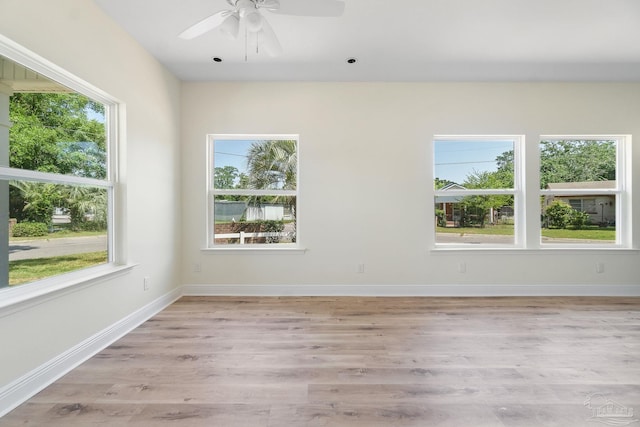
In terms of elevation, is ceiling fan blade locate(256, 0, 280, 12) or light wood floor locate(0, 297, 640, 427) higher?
ceiling fan blade locate(256, 0, 280, 12)

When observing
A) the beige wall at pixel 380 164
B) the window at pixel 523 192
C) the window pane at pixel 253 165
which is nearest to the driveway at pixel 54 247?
the beige wall at pixel 380 164

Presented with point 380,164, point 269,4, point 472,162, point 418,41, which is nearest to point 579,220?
point 472,162

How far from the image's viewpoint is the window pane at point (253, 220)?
362 cm

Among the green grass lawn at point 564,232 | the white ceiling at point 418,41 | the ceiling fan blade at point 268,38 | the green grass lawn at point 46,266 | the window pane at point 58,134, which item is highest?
the white ceiling at point 418,41

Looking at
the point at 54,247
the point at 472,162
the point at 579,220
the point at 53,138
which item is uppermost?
the point at 472,162

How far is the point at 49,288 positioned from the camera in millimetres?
1827

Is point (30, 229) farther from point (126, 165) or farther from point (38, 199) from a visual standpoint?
point (126, 165)

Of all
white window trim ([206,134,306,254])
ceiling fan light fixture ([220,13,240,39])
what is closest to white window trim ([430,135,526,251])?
white window trim ([206,134,306,254])

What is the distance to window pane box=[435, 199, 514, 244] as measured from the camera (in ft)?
11.9

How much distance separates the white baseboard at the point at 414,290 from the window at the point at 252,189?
55cm

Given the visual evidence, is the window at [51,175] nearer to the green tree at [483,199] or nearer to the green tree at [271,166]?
the green tree at [271,166]

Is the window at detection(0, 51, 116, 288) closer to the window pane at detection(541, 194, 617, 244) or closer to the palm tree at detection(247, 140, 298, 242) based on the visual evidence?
the palm tree at detection(247, 140, 298, 242)

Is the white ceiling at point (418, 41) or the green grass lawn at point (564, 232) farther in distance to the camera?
the green grass lawn at point (564, 232)

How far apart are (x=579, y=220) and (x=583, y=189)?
0.39 metres
